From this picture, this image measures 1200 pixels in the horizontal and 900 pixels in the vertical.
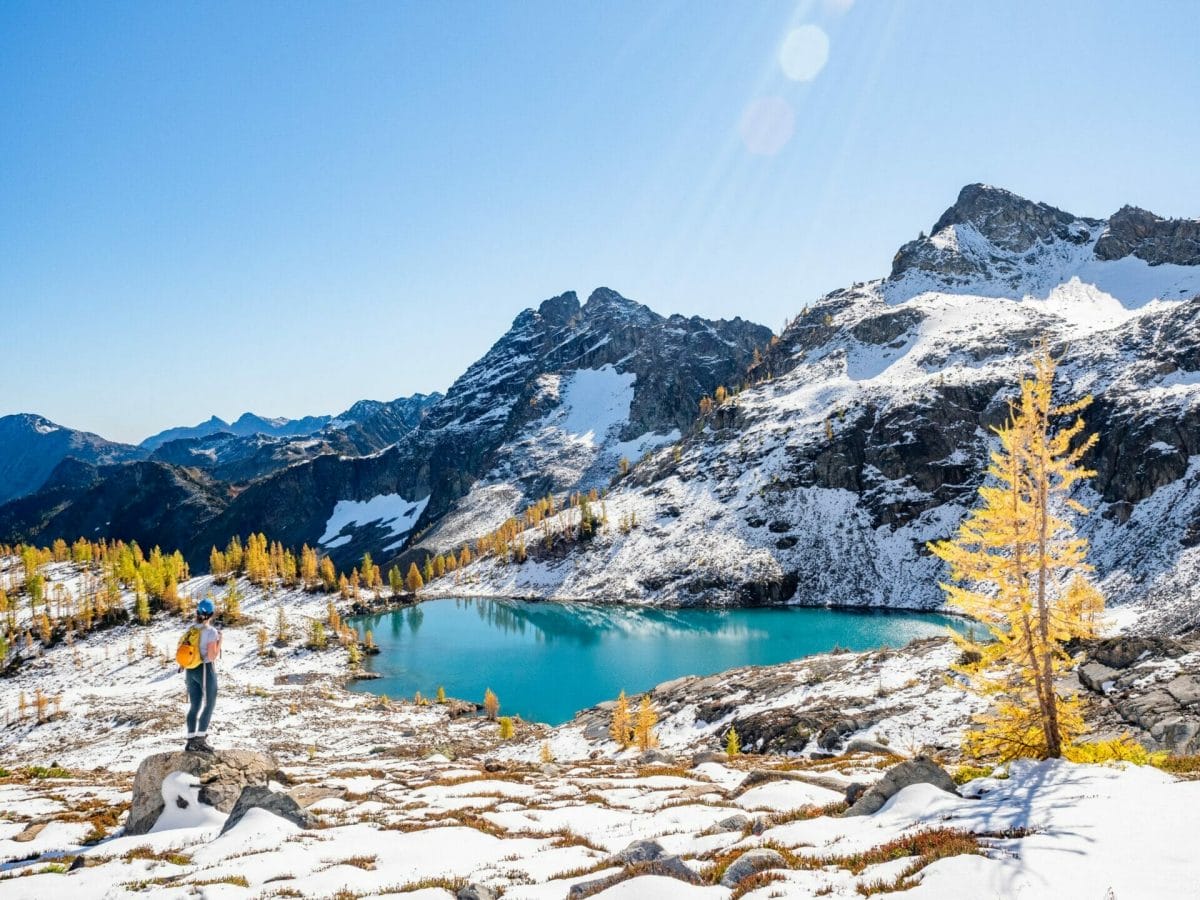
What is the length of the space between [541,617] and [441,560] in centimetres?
6259

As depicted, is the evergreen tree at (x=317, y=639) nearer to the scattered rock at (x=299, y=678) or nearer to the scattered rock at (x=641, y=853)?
the scattered rock at (x=299, y=678)

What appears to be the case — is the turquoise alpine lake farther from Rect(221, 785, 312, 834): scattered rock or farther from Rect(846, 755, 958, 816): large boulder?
Rect(846, 755, 958, 816): large boulder

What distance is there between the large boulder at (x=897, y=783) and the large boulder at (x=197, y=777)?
58.7ft

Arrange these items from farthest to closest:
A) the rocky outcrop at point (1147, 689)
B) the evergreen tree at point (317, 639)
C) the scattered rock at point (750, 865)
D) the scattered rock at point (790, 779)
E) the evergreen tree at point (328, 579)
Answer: the evergreen tree at point (328, 579) → the evergreen tree at point (317, 639) → the rocky outcrop at point (1147, 689) → the scattered rock at point (790, 779) → the scattered rock at point (750, 865)

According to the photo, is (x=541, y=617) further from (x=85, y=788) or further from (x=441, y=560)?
(x=85, y=788)

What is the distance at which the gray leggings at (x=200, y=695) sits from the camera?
67.3 feet

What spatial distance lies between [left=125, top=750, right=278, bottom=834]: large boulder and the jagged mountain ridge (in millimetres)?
102717

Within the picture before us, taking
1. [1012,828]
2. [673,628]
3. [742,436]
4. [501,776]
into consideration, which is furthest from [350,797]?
[742,436]

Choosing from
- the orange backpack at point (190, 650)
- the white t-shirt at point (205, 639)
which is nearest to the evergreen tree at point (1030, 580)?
the white t-shirt at point (205, 639)

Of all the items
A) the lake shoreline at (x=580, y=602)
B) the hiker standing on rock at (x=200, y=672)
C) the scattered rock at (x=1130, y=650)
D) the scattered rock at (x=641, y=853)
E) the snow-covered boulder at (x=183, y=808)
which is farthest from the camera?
the lake shoreline at (x=580, y=602)

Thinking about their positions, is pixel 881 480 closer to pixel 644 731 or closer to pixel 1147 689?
pixel 644 731

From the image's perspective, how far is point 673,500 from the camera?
6772 inches

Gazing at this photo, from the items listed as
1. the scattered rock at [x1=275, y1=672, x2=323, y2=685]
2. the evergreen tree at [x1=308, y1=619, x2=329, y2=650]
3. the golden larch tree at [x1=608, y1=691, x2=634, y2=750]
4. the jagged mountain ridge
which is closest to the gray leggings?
the golden larch tree at [x1=608, y1=691, x2=634, y2=750]

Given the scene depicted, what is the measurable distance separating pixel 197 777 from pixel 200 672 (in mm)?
3154
